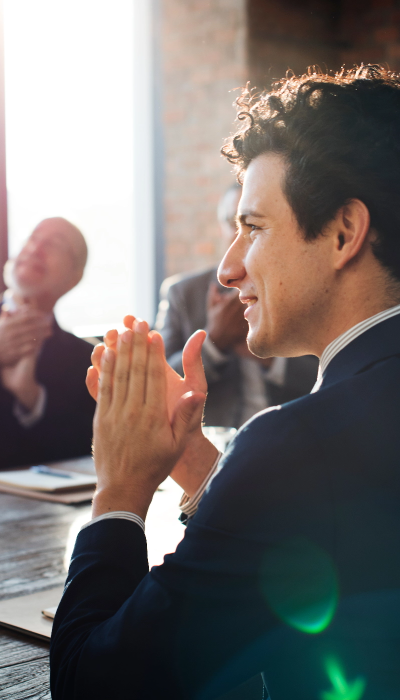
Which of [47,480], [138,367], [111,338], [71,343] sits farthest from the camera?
[71,343]

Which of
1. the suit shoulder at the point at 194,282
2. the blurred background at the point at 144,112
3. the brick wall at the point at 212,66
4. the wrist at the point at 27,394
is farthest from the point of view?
the brick wall at the point at 212,66

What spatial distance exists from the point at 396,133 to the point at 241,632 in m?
0.55

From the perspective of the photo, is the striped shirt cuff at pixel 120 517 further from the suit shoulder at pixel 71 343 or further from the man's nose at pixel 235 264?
the suit shoulder at pixel 71 343

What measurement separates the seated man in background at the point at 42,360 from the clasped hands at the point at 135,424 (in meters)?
1.26

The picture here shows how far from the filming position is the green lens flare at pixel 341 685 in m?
0.60

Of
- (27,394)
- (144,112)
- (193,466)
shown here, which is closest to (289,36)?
(144,112)

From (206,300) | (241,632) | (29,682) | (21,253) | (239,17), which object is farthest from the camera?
(239,17)

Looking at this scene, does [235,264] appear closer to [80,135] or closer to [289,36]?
[80,135]

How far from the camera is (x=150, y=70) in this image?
161 inches

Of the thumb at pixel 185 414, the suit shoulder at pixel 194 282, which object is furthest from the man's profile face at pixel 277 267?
the suit shoulder at pixel 194 282

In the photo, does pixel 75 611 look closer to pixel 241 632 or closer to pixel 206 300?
pixel 241 632

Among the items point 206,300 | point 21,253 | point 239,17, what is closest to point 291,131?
point 21,253

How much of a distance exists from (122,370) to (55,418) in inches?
55.8

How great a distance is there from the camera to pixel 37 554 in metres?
1.11
